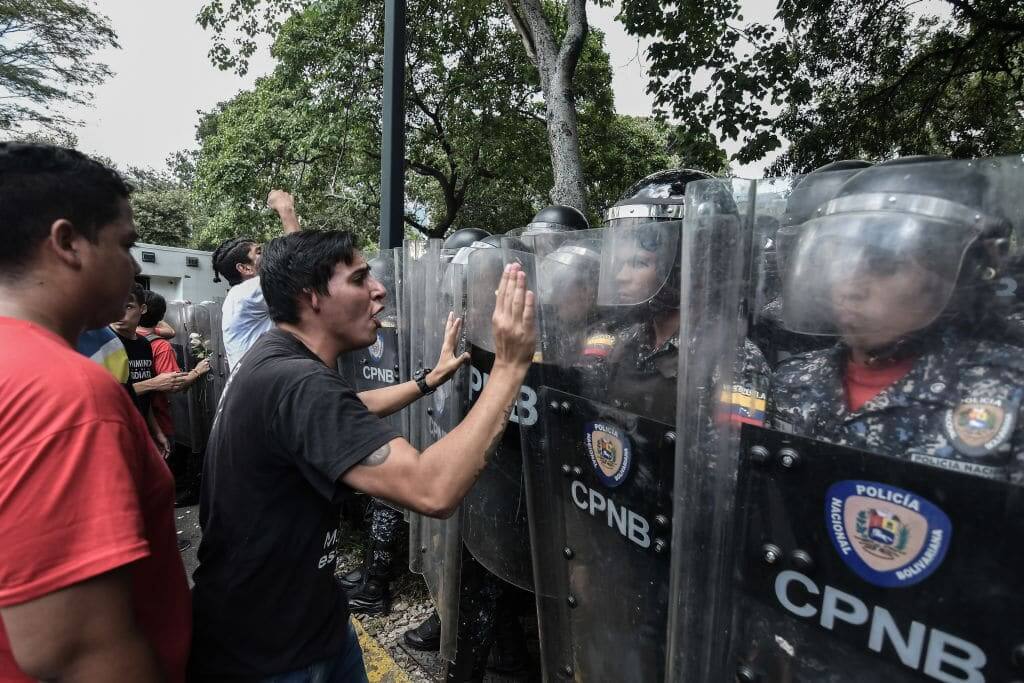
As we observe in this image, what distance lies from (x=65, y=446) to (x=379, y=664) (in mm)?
2558

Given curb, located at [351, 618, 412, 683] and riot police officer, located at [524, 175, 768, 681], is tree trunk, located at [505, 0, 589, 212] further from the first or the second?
riot police officer, located at [524, 175, 768, 681]

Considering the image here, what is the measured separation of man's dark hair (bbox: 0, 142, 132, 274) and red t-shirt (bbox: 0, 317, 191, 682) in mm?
139

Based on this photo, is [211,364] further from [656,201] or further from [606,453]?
A: [606,453]

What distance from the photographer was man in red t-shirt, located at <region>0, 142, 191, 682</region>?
0.87 metres

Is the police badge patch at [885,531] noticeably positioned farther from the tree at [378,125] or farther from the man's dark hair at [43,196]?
the tree at [378,125]

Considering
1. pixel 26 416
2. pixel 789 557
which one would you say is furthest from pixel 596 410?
pixel 26 416

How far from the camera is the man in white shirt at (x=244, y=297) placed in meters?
3.59

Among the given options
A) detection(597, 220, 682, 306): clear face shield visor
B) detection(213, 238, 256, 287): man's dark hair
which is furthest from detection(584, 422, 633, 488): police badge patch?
detection(213, 238, 256, 287): man's dark hair

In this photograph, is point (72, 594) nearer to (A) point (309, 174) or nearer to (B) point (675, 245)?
(B) point (675, 245)

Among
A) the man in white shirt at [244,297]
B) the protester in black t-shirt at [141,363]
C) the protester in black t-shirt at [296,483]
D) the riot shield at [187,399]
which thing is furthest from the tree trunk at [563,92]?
the protester in black t-shirt at [296,483]

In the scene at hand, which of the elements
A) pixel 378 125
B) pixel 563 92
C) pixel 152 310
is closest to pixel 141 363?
pixel 152 310

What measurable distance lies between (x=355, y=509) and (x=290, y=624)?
3.32 m

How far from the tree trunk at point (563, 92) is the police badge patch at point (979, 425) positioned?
289 inches

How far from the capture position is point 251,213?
13.7 m
